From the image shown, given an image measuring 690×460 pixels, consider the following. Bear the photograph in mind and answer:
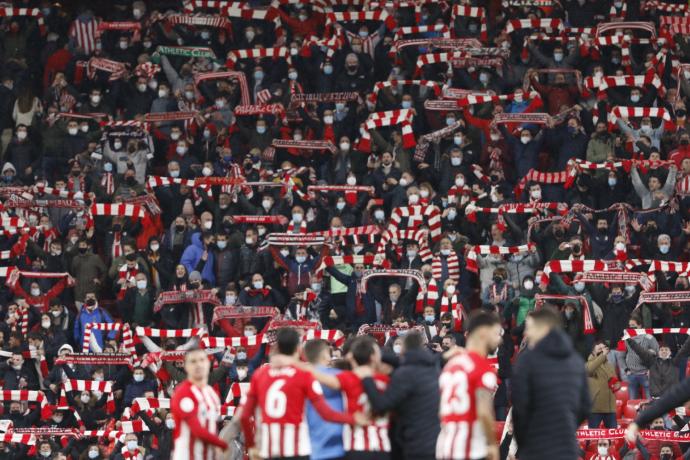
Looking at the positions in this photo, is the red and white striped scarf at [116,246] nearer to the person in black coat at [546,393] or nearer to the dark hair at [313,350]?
the dark hair at [313,350]

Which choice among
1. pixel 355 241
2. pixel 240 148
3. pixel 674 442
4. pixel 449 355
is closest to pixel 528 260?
pixel 355 241

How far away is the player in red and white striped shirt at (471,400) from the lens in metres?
14.1

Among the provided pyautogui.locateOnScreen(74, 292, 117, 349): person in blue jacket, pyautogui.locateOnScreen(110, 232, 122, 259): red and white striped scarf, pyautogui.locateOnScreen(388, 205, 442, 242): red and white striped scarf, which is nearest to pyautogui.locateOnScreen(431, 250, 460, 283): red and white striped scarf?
pyautogui.locateOnScreen(388, 205, 442, 242): red and white striped scarf

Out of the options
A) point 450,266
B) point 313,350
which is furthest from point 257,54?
point 313,350

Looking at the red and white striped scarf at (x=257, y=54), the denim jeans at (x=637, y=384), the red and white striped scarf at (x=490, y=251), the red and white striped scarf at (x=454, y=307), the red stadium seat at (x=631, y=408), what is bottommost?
the red stadium seat at (x=631, y=408)

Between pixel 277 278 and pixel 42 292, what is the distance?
4248mm

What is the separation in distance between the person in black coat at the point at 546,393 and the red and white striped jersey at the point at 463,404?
0.30m

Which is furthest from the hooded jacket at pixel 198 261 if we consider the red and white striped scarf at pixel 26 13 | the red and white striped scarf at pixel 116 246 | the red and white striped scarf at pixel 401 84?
the red and white striped scarf at pixel 26 13

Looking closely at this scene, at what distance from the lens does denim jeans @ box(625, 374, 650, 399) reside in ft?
86.3

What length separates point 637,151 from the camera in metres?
32.3

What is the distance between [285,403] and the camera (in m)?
15.0

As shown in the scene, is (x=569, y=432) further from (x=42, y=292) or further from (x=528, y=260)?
(x=42, y=292)

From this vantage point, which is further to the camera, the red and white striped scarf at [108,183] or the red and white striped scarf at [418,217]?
the red and white striped scarf at [108,183]

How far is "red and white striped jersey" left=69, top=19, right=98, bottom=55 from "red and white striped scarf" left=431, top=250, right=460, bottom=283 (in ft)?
40.9
